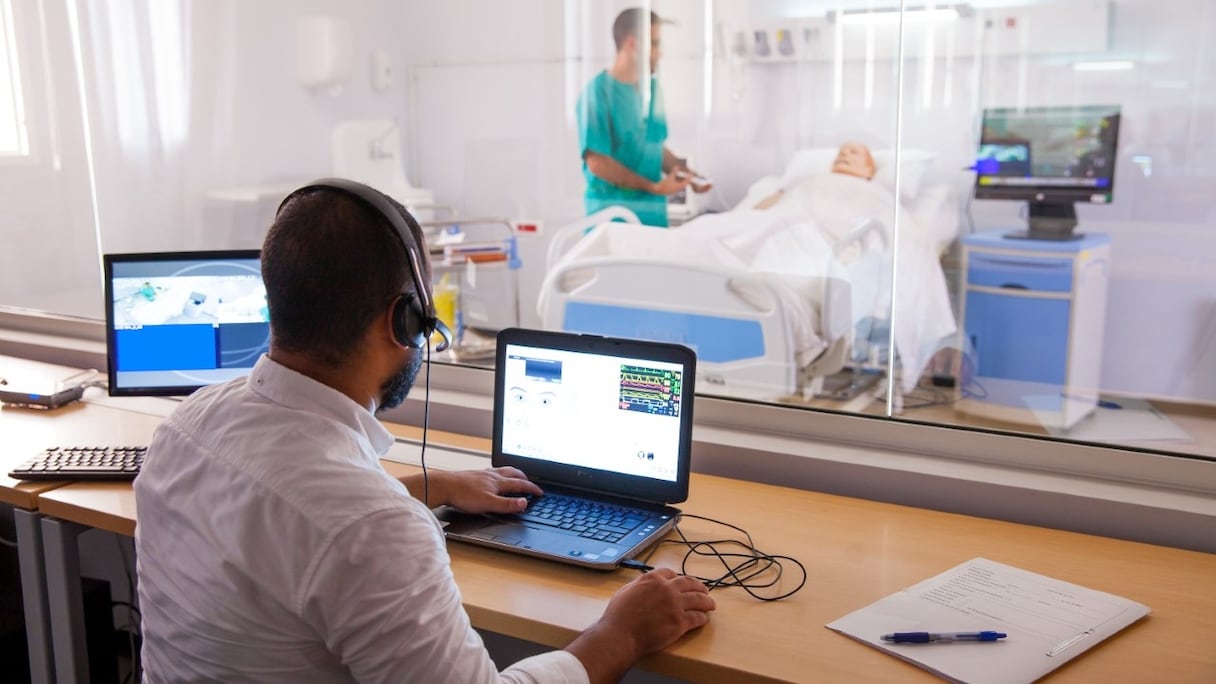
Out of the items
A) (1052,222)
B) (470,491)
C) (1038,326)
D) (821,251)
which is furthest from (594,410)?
(1052,222)

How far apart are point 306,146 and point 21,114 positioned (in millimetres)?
1204

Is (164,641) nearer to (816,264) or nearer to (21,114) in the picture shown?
(21,114)

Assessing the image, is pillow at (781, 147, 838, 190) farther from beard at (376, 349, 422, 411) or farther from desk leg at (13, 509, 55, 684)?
beard at (376, 349, 422, 411)

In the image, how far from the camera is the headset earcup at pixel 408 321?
1056 millimetres

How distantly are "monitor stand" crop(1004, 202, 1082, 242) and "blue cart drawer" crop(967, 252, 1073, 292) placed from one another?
0.11 metres

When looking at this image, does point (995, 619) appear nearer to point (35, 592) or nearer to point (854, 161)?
point (35, 592)

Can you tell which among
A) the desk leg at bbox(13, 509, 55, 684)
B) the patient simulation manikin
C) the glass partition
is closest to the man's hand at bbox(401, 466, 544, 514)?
the desk leg at bbox(13, 509, 55, 684)

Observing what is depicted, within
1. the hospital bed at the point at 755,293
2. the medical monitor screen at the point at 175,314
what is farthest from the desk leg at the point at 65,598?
the hospital bed at the point at 755,293

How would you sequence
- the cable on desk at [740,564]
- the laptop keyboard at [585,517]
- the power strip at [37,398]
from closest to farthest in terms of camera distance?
the cable on desk at [740,564] < the laptop keyboard at [585,517] < the power strip at [37,398]

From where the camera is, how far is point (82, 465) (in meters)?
1.73

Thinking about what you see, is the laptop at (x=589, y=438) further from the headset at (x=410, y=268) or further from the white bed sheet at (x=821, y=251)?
the white bed sheet at (x=821, y=251)

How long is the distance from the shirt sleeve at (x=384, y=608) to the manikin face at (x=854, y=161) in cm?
338

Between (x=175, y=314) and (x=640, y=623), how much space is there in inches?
51.0

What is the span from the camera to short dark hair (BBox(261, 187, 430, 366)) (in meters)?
1.00
